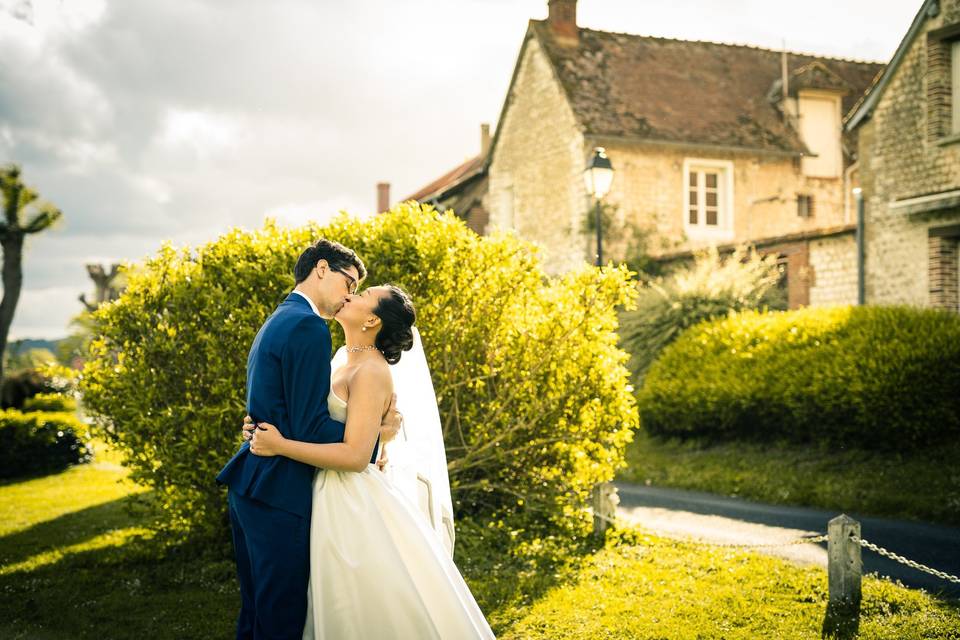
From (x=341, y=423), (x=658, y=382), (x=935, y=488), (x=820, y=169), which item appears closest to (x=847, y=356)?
(x=935, y=488)

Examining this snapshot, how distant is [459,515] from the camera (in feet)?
28.9

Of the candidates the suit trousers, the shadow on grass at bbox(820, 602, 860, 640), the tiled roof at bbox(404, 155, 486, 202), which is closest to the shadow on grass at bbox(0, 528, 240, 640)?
the suit trousers

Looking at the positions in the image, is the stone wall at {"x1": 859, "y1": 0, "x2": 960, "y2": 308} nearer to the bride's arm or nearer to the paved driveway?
the paved driveway

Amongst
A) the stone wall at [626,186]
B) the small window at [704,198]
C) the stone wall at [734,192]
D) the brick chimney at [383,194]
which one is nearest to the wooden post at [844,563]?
the stone wall at [626,186]

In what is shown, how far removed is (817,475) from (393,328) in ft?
28.5

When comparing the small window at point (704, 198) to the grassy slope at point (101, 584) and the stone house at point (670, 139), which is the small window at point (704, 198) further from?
the grassy slope at point (101, 584)

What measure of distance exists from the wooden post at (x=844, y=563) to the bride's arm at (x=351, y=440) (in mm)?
3789

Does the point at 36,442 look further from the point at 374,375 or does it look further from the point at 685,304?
the point at 374,375

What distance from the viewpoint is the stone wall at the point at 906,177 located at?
1562cm

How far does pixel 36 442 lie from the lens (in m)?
16.8

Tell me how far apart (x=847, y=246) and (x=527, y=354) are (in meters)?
11.4

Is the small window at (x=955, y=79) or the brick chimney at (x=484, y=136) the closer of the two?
the small window at (x=955, y=79)

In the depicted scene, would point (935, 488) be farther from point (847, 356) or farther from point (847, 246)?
point (847, 246)

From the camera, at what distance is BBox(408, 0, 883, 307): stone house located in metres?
23.6
